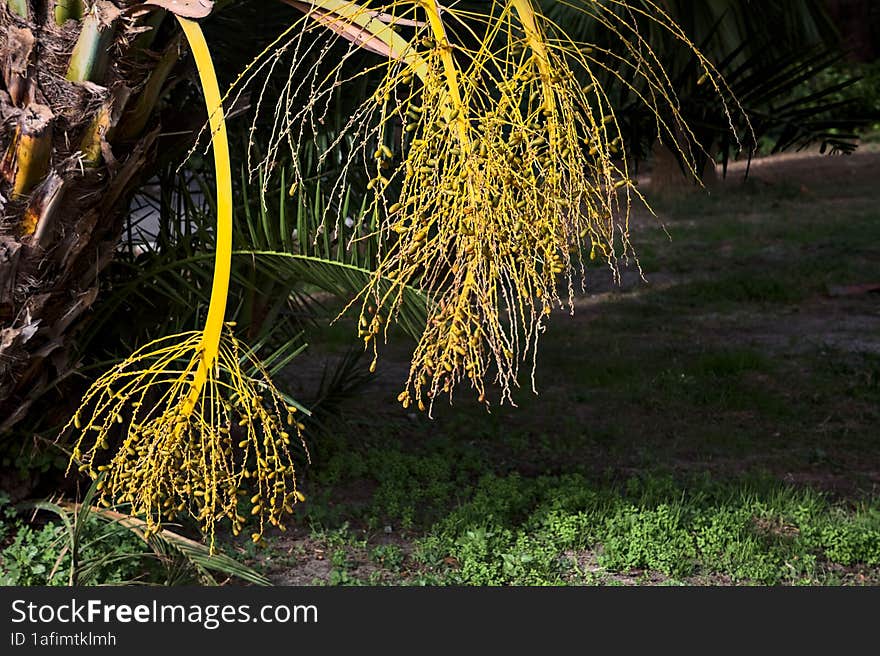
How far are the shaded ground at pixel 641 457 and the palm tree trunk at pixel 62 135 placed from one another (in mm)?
1372

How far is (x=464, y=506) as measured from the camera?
16.0ft

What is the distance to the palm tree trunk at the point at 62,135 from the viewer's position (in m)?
3.46

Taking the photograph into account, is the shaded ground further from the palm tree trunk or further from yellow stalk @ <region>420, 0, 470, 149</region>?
yellow stalk @ <region>420, 0, 470, 149</region>

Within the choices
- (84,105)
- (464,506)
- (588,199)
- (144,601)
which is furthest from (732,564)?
(84,105)

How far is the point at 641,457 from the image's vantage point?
5688mm

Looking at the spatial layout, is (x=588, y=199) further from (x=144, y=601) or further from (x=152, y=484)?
(x=144, y=601)

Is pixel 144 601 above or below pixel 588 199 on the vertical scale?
below

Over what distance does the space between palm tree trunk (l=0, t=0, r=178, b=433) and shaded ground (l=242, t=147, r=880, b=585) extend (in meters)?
1.37

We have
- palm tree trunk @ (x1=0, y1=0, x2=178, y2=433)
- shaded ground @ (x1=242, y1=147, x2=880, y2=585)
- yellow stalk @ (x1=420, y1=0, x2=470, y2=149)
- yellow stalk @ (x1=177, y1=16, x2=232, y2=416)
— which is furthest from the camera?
shaded ground @ (x1=242, y1=147, x2=880, y2=585)

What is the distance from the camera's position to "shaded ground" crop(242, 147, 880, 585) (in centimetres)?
448

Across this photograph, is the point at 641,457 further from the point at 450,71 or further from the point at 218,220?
the point at 450,71

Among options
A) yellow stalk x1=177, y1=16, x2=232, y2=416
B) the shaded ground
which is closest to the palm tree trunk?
yellow stalk x1=177, y1=16, x2=232, y2=416

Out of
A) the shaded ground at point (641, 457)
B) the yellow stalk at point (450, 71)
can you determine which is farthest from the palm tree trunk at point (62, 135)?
the shaded ground at point (641, 457)

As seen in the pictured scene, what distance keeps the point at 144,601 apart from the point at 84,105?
154 cm
